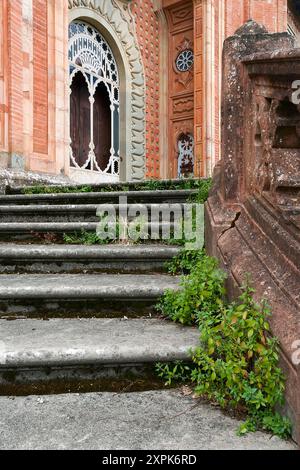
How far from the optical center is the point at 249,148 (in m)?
2.20

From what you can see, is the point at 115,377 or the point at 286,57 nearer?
the point at 286,57

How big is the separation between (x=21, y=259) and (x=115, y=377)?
54.2 inches

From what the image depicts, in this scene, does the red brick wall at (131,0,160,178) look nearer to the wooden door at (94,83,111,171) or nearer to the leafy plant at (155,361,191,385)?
the wooden door at (94,83,111,171)

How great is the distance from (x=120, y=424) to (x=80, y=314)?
0.93 meters

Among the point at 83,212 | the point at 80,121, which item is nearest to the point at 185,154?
the point at 80,121

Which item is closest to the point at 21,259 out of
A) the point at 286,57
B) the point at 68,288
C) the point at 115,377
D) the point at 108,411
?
the point at 68,288

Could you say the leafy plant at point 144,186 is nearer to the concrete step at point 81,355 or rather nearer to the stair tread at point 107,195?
the stair tread at point 107,195

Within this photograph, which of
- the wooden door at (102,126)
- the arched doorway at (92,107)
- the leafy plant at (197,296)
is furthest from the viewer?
the wooden door at (102,126)

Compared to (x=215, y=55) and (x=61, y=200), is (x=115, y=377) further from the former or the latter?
(x=215, y=55)

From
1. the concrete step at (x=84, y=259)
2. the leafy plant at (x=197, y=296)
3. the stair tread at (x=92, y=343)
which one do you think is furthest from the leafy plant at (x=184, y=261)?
the stair tread at (x=92, y=343)

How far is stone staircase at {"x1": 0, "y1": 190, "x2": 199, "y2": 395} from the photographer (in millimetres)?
1732

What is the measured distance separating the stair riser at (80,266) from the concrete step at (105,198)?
4.19 feet

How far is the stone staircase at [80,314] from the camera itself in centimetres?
173
